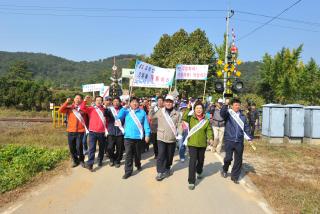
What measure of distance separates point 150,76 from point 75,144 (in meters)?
5.57

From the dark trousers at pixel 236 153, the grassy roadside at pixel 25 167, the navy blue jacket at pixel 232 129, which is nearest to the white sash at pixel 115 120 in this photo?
the grassy roadside at pixel 25 167

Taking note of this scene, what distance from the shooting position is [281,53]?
113 ft

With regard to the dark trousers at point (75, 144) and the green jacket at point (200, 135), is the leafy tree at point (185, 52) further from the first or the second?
the green jacket at point (200, 135)

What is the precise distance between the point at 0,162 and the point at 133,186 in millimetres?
4361

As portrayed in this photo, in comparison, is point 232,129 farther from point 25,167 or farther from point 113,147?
point 25,167

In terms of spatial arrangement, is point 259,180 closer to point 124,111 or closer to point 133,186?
point 133,186

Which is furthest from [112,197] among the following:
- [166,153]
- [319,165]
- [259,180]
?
[319,165]

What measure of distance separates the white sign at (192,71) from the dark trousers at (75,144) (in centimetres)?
1015

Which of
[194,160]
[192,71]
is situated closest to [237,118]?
[194,160]

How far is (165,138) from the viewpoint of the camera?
7805 mm

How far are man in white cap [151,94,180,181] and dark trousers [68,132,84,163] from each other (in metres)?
2.07

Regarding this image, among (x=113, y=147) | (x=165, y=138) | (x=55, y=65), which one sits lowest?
(x=113, y=147)

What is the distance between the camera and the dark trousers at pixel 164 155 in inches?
303

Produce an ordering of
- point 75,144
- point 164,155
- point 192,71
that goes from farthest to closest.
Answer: point 192,71 → point 75,144 → point 164,155
